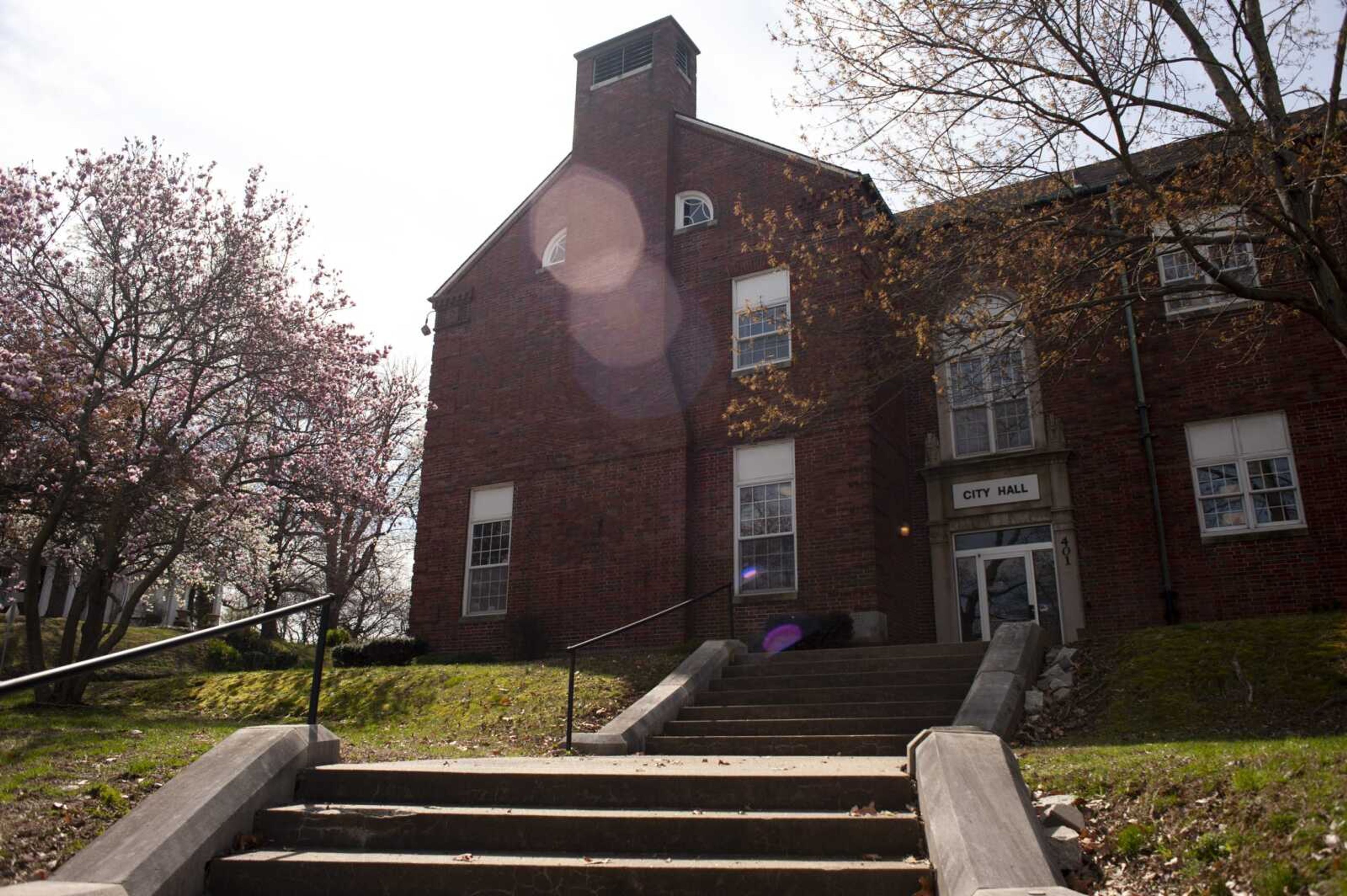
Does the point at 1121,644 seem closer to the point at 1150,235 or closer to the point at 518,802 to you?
the point at 1150,235

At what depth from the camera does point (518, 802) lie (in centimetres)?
589

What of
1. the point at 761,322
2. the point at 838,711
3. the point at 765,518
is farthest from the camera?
the point at 761,322

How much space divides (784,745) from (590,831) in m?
3.84

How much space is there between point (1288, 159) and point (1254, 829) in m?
6.58

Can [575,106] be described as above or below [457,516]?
above

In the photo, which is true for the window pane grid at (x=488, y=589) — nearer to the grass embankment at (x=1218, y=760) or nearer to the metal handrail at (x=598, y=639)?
the metal handrail at (x=598, y=639)

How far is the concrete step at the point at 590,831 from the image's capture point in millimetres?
5043

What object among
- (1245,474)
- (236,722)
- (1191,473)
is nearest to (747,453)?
(1191,473)

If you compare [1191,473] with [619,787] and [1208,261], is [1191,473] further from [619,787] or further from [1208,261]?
[619,787]

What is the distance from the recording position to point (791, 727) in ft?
30.9

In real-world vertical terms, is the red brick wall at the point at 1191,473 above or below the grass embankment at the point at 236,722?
above

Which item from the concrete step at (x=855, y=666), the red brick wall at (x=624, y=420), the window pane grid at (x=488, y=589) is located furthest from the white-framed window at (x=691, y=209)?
the concrete step at (x=855, y=666)

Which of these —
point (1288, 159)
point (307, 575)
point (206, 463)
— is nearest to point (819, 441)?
point (1288, 159)

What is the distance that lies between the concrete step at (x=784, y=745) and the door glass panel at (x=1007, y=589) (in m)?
8.01
